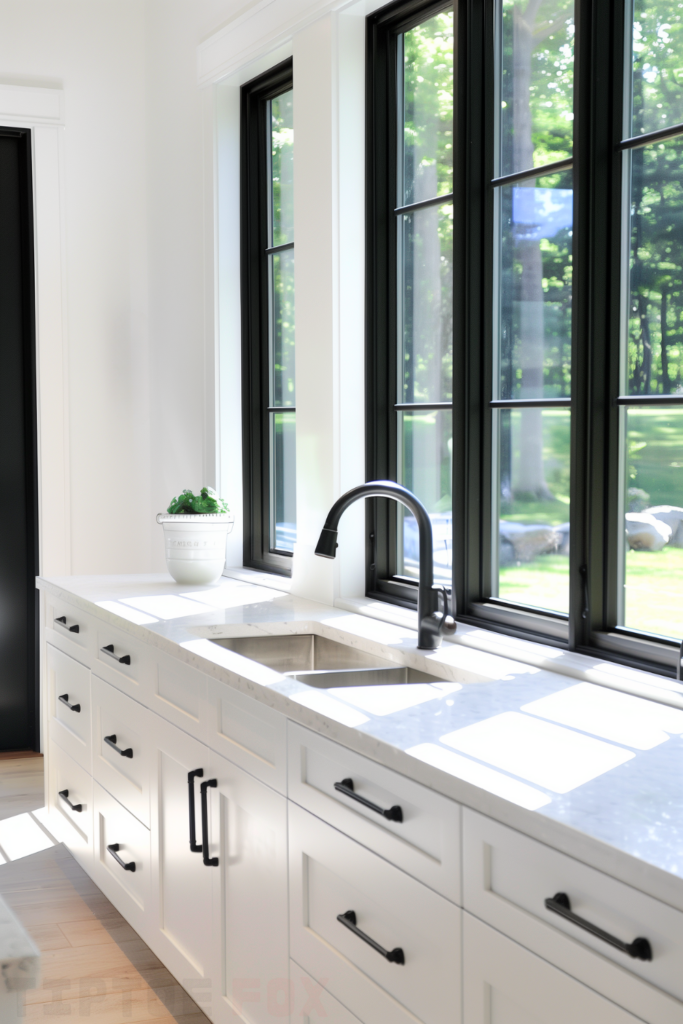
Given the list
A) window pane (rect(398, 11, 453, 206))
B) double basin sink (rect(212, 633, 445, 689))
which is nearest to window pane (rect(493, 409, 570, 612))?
double basin sink (rect(212, 633, 445, 689))

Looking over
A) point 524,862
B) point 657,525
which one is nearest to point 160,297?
point 657,525

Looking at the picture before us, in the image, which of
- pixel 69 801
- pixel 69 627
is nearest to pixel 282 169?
pixel 69 627

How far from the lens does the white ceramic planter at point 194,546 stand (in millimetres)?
3299

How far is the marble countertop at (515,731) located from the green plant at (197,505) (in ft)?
2.54

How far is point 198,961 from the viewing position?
2.37 metres

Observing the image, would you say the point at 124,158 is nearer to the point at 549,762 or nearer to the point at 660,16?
the point at 660,16

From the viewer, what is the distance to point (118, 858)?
9.30ft

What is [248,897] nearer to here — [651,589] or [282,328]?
[651,589]

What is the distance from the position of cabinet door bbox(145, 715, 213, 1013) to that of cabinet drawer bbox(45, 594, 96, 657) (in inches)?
22.6

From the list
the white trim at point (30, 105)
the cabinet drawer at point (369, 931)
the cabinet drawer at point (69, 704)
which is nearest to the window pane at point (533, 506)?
the cabinet drawer at point (369, 931)

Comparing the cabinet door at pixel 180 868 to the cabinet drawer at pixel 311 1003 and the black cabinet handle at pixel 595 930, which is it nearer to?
the cabinet drawer at pixel 311 1003

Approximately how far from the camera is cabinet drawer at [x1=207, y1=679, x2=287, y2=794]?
1.94m

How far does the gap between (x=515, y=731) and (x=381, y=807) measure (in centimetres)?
25

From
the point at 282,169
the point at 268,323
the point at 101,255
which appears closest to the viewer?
the point at 282,169
